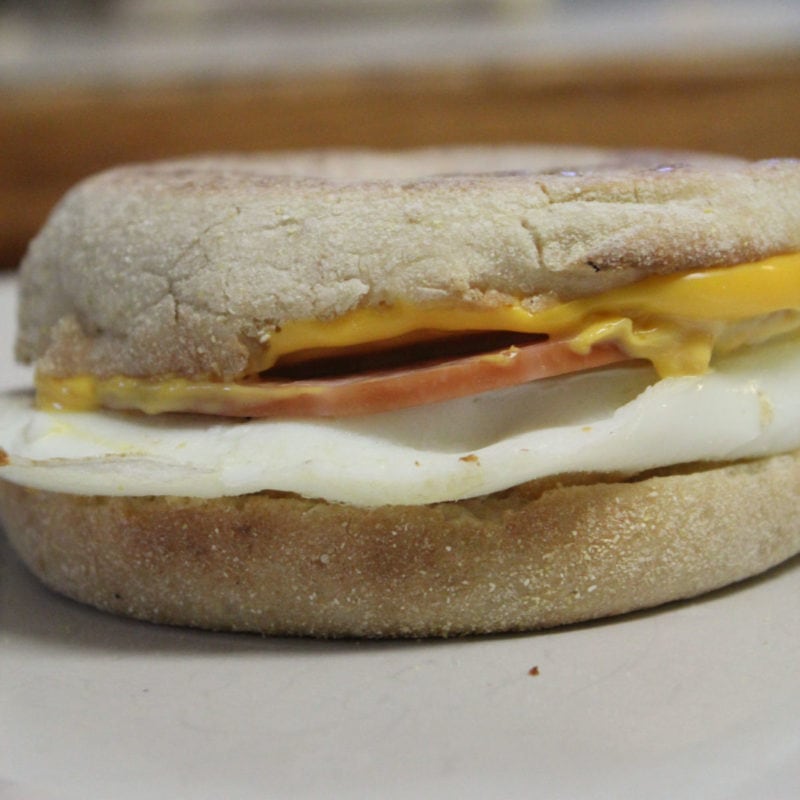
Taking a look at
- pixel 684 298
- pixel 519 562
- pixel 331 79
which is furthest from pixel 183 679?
pixel 331 79

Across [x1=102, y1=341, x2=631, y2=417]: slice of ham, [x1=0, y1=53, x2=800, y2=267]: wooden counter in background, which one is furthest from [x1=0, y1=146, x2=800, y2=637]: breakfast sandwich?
[x1=0, y1=53, x2=800, y2=267]: wooden counter in background

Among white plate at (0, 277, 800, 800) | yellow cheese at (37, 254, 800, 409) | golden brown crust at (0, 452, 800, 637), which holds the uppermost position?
yellow cheese at (37, 254, 800, 409)

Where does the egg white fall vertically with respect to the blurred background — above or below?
below

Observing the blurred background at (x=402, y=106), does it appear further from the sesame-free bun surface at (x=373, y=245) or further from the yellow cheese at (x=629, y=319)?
the yellow cheese at (x=629, y=319)

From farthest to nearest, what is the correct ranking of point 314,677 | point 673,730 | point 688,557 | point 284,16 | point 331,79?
point 284,16, point 331,79, point 688,557, point 314,677, point 673,730

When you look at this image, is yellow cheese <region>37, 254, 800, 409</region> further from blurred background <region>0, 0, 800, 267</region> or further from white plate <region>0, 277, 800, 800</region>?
blurred background <region>0, 0, 800, 267</region>

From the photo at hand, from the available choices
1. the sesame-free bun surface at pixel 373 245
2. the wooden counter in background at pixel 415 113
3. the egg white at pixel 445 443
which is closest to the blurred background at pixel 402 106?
the wooden counter in background at pixel 415 113

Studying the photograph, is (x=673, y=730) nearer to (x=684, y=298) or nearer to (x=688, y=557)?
(x=688, y=557)
